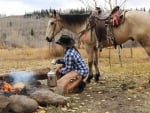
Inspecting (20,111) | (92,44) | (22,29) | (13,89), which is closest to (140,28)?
(92,44)

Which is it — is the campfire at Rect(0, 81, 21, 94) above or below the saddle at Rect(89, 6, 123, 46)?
below

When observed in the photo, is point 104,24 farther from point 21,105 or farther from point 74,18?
point 21,105

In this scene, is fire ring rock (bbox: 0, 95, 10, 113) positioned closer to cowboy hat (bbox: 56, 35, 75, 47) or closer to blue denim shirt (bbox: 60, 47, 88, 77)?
blue denim shirt (bbox: 60, 47, 88, 77)

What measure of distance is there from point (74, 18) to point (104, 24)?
1.08 meters

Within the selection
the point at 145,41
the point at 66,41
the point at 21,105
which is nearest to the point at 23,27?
the point at 145,41

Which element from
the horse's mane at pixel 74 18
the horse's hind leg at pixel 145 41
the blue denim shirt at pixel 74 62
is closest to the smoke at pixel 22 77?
the blue denim shirt at pixel 74 62

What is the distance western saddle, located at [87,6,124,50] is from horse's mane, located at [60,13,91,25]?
30 cm

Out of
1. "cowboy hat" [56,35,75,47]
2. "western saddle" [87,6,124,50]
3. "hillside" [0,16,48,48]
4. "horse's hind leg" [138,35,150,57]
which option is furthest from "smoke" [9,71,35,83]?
"hillside" [0,16,48,48]

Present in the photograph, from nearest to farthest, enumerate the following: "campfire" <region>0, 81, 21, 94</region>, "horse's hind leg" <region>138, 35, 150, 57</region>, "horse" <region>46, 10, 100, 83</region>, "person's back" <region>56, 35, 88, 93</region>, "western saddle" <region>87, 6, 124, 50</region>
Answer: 1. "campfire" <region>0, 81, 21, 94</region>
2. "person's back" <region>56, 35, 88, 93</region>
3. "horse's hind leg" <region>138, 35, 150, 57</region>
4. "western saddle" <region>87, 6, 124, 50</region>
5. "horse" <region>46, 10, 100, 83</region>

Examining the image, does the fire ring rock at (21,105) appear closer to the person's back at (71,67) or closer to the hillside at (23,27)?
the person's back at (71,67)

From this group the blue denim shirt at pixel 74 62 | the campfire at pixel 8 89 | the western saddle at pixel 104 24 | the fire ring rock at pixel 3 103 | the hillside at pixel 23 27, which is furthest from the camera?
the hillside at pixel 23 27

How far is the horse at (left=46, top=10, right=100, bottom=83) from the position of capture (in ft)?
39.4

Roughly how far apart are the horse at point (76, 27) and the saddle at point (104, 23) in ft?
0.95

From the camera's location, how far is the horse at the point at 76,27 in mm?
12000
